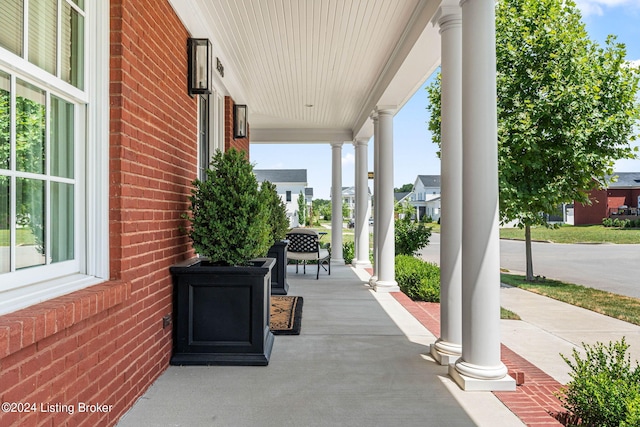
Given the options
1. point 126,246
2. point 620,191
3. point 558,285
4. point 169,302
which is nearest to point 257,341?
point 169,302

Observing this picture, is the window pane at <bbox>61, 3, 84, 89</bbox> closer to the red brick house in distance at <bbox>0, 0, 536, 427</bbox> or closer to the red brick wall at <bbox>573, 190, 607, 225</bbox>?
the red brick house in distance at <bbox>0, 0, 536, 427</bbox>

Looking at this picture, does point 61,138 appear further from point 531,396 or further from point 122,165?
point 531,396

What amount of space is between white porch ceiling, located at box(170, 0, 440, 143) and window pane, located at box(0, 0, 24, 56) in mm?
1938

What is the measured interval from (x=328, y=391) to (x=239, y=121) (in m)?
5.05

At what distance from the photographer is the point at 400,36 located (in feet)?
16.8

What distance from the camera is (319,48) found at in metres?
5.60

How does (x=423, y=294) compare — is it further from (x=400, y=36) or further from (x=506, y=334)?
(x=400, y=36)

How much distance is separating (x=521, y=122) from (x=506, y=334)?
5.43 meters

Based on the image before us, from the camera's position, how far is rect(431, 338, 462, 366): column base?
12.0 ft

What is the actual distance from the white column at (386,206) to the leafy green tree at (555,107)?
3050 millimetres

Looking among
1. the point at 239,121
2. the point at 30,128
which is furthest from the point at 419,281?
the point at 30,128

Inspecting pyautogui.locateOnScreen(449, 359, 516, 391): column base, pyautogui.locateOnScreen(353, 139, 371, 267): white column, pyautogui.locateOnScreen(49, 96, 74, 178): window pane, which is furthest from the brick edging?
pyautogui.locateOnScreen(353, 139, 371, 267): white column

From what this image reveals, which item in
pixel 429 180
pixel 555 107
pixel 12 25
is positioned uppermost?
pixel 429 180

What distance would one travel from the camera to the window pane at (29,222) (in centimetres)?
197
